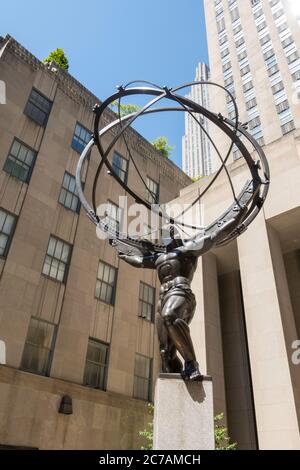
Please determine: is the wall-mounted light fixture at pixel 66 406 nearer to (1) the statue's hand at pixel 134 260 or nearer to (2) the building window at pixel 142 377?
(2) the building window at pixel 142 377

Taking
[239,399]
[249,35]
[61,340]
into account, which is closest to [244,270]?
[239,399]

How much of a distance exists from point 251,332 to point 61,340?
7.74m

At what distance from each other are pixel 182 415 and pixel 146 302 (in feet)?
49.6

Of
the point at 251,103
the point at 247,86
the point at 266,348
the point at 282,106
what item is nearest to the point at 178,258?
the point at 266,348

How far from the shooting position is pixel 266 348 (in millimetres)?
13547

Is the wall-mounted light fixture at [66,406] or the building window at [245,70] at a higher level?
the building window at [245,70]

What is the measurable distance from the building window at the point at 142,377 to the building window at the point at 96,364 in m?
2.00

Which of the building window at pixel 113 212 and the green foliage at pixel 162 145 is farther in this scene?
the green foliage at pixel 162 145

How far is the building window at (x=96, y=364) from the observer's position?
1580 centimetres

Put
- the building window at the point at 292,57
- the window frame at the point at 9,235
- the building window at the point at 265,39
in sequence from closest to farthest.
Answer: the window frame at the point at 9,235
the building window at the point at 292,57
the building window at the point at 265,39

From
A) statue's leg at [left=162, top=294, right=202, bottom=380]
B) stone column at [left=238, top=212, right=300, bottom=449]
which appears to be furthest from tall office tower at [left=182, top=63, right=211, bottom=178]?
statue's leg at [left=162, top=294, right=202, bottom=380]

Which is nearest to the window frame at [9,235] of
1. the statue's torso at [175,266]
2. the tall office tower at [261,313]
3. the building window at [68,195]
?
the building window at [68,195]

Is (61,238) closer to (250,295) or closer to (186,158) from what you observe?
(250,295)

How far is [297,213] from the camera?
52.3ft
